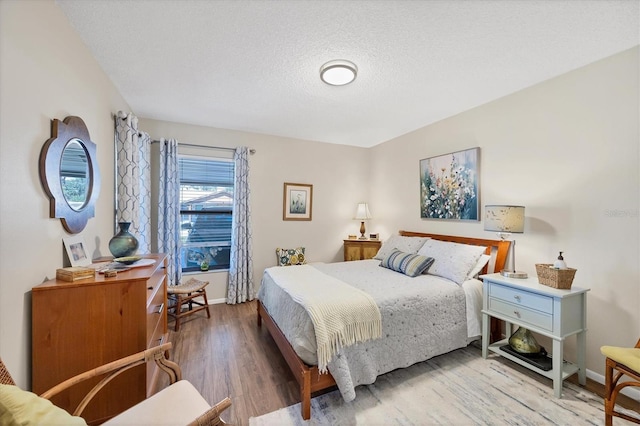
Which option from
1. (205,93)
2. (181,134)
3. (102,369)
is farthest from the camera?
(181,134)

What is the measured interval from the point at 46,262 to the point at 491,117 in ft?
13.1

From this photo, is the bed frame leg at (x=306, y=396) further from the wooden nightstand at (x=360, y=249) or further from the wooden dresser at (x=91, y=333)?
the wooden nightstand at (x=360, y=249)

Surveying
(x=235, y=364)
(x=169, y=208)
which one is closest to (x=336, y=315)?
(x=235, y=364)

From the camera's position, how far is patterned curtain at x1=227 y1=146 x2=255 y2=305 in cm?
382

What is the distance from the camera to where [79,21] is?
169 cm

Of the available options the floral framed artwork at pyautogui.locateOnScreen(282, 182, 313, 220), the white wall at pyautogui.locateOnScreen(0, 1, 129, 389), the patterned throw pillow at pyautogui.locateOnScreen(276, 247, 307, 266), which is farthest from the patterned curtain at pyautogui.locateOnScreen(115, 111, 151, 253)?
the floral framed artwork at pyautogui.locateOnScreen(282, 182, 313, 220)

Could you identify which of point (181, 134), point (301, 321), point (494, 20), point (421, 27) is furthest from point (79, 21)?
point (494, 20)

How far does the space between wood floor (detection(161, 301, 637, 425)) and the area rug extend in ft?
0.49

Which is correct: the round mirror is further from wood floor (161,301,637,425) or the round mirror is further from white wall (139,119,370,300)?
white wall (139,119,370,300)

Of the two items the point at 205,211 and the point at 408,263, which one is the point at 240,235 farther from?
the point at 408,263

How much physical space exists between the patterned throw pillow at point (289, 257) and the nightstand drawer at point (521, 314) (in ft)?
8.68

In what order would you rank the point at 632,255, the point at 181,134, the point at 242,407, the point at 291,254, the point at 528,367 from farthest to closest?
the point at 291,254, the point at 181,134, the point at 528,367, the point at 632,255, the point at 242,407

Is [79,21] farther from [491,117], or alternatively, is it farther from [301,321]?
[491,117]

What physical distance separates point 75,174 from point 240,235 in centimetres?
223
